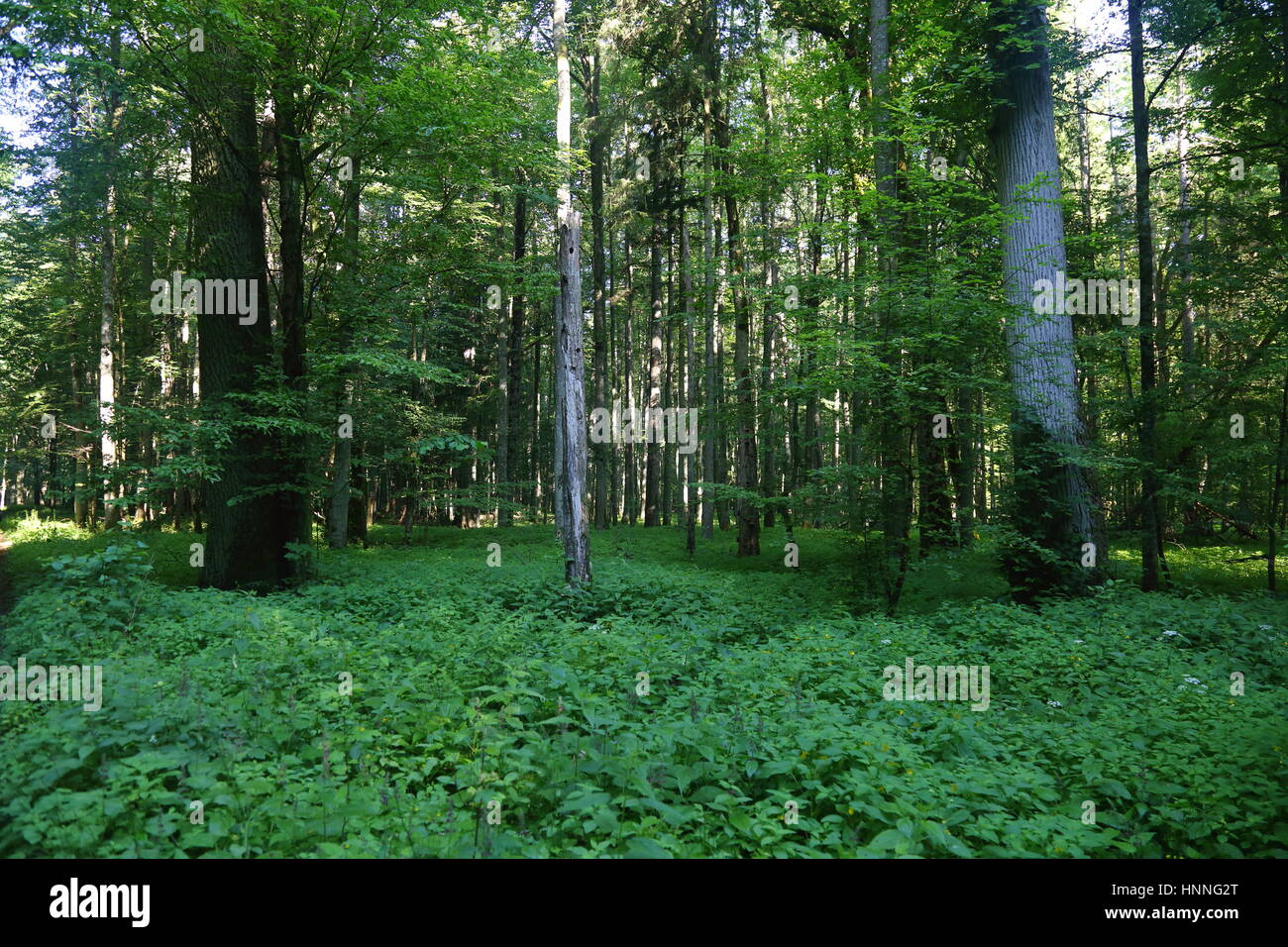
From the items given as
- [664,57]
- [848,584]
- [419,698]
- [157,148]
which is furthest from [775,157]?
[419,698]

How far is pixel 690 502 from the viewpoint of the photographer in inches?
632

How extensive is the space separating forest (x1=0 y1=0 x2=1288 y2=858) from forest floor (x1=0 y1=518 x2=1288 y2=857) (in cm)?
4

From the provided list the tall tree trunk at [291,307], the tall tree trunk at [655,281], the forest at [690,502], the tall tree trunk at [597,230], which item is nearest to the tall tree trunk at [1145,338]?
the forest at [690,502]

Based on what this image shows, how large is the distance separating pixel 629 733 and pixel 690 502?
12.1 meters

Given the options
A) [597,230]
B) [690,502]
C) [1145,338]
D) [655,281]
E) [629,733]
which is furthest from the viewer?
[655,281]

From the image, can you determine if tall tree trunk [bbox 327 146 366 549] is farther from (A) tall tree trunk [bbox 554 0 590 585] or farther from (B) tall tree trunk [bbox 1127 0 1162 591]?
(B) tall tree trunk [bbox 1127 0 1162 591]

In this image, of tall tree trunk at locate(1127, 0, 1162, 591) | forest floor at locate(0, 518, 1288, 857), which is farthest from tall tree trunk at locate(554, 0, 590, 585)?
tall tree trunk at locate(1127, 0, 1162, 591)

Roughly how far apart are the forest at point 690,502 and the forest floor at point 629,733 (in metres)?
0.04

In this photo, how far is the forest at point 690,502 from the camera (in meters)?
3.49

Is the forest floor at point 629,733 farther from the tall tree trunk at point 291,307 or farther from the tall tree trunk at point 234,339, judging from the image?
the tall tree trunk at point 291,307

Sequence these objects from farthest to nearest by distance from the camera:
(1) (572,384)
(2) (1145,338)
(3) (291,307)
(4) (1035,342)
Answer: (2) (1145,338)
(3) (291,307)
(1) (572,384)
(4) (1035,342)

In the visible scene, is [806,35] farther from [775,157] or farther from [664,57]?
[775,157]

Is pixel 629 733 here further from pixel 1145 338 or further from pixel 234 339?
pixel 1145 338

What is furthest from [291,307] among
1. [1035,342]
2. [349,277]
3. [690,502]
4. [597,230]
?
[597,230]
